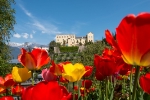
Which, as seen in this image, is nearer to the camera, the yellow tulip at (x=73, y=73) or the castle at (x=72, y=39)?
the yellow tulip at (x=73, y=73)

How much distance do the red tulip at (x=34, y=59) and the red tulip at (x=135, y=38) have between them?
2.36 feet

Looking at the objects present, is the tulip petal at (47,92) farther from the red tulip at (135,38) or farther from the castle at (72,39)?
the castle at (72,39)

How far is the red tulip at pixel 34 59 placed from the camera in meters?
1.29

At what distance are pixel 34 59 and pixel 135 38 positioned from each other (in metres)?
0.79

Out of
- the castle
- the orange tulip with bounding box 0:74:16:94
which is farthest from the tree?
the castle

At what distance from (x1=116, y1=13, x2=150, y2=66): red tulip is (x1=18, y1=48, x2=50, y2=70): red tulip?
72cm

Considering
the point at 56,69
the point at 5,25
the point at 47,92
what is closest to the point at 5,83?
the point at 56,69

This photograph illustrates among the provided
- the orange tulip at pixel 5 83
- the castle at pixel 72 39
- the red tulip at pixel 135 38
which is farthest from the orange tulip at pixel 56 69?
the castle at pixel 72 39

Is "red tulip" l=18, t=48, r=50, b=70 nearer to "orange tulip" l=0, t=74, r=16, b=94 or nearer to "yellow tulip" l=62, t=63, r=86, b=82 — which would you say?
"yellow tulip" l=62, t=63, r=86, b=82

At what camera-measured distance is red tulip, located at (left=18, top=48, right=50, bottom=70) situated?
4.25 feet

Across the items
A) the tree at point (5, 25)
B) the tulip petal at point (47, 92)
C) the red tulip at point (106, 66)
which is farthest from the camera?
the tree at point (5, 25)

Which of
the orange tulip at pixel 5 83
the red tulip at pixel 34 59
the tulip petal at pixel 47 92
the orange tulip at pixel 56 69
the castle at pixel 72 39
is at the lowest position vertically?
the orange tulip at pixel 5 83

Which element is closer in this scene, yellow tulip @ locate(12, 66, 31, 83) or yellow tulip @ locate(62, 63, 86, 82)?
yellow tulip @ locate(62, 63, 86, 82)

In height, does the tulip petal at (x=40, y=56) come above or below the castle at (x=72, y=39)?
below
